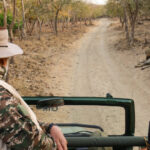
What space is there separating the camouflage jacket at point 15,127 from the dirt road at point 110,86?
2.70 meters

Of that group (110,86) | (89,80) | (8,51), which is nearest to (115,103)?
(8,51)

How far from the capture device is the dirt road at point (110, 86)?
5295mm

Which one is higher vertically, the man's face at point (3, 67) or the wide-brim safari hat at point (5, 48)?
the wide-brim safari hat at point (5, 48)

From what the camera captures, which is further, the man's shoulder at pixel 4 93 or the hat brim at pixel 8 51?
the hat brim at pixel 8 51

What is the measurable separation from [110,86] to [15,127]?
8.22 metres

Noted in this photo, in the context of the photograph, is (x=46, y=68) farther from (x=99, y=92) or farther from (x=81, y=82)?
(x=99, y=92)

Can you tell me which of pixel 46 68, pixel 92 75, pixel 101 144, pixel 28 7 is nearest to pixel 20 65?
pixel 46 68

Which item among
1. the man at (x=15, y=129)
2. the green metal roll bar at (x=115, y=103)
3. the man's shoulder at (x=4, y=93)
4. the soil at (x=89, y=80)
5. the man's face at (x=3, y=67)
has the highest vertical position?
the man's face at (x=3, y=67)

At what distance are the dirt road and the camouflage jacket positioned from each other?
2.70 metres

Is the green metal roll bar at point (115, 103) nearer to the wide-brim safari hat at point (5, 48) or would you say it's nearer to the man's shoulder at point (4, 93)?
the wide-brim safari hat at point (5, 48)

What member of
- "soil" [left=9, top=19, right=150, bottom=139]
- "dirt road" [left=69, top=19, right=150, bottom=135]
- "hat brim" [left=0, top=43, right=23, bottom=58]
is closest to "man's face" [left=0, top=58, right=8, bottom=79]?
"hat brim" [left=0, top=43, right=23, bottom=58]

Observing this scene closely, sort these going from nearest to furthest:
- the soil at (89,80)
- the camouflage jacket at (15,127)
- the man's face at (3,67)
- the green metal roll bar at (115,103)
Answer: the camouflage jacket at (15,127)
the man's face at (3,67)
the green metal roll bar at (115,103)
the soil at (89,80)

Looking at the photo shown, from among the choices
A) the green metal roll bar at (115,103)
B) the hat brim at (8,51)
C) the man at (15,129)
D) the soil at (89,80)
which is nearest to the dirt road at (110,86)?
the soil at (89,80)

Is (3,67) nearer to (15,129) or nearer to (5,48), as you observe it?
(5,48)
